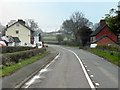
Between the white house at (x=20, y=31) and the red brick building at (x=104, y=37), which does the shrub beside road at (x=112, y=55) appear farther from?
the white house at (x=20, y=31)

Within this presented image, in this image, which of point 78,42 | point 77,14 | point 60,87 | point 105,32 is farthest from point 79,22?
point 60,87

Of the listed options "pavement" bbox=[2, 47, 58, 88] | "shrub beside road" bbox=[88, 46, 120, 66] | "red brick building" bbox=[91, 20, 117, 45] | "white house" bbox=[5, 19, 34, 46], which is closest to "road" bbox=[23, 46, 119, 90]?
"pavement" bbox=[2, 47, 58, 88]

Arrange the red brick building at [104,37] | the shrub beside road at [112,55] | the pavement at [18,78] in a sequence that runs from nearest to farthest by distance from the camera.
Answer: the pavement at [18,78], the shrub beside road at [112,55], the red brick building at [104,37]

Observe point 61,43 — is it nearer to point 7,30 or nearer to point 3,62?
point 7,30

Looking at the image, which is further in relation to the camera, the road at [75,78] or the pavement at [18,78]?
the road at [75,78]

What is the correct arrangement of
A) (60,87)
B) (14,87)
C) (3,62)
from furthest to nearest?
1. (3,62)
2. (60,87)
3. (14,87)

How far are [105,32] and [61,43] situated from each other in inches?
1739

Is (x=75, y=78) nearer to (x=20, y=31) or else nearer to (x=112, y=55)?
(x=112, y=55)

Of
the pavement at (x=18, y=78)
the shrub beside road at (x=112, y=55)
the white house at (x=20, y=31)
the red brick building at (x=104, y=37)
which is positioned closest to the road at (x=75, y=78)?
the pavement at (x=18, y=78)

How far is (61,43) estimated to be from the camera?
110438mm

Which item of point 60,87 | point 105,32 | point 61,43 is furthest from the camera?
point 61,43

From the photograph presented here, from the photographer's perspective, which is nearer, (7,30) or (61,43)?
(7,30)

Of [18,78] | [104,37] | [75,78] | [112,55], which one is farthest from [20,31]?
[18,78]

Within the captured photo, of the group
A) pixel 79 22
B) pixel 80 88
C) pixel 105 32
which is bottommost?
pixel 80 88
